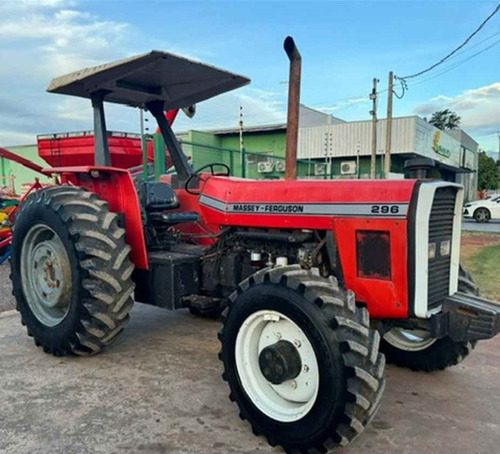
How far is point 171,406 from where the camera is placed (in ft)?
9.80

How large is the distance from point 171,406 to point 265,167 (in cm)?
1374

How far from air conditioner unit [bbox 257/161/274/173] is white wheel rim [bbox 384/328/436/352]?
462 inches

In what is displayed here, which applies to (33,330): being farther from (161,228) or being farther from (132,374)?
(161,228)

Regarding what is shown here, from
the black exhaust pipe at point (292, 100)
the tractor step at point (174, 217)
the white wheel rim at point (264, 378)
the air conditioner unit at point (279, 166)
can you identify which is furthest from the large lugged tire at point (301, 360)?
the air conditioner unit at point (279, 166)

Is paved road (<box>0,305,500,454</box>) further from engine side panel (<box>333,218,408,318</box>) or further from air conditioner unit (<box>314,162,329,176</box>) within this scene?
air conditioner unit (<box>314,162,329,176</box>)

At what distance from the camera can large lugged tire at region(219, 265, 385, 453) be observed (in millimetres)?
2279

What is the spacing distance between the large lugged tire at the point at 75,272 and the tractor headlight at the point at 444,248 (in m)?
2.17

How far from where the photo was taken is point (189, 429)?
2.70 metres

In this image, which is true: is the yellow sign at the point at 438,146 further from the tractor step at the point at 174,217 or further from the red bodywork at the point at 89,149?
the tractor step at the point at 174,217

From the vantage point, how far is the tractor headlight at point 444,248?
2841 millimetres

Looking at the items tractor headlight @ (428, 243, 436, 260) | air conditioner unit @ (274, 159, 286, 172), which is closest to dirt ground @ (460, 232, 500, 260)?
air conditioner unit @ (274, 159, 286, 172)

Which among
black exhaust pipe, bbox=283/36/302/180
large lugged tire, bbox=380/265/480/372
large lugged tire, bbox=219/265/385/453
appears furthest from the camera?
black exhaust pipe, bbox=283/36/302/180

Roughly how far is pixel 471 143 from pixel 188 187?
45.9 metres

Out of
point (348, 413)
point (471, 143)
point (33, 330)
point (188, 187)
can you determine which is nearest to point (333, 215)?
point (348, 413)
